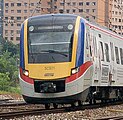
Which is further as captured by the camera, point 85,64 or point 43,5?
point 43,5

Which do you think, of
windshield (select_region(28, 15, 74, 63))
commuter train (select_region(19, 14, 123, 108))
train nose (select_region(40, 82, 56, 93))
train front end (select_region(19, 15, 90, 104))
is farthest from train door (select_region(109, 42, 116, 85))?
train nose (select_region(40, 82, 56, 93))

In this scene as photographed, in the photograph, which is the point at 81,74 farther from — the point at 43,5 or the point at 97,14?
the point at 97,14

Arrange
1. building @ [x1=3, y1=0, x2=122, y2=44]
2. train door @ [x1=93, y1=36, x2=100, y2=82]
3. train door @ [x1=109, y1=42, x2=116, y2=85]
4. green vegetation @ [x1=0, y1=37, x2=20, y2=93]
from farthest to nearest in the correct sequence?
1. building @ [x1=3, y1=0, x2=122, y2=44]
2. green vegetation @ [x1=0, y1=37, x2=20, y2=93]
3. train door @ [x1=109, y1=42, x2=116, y2=85]
4. train door @ [x1=93, y1=36, x2=100, y2=82]

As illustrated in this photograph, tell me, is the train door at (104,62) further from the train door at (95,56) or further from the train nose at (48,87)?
the train nose at (48,87)

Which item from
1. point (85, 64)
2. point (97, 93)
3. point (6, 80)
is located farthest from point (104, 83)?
point (6, 80)

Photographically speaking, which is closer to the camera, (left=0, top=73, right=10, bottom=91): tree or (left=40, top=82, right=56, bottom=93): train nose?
(left=40, top=82, right=56, bottom=93): train nose

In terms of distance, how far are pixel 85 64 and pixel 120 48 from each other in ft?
19.4

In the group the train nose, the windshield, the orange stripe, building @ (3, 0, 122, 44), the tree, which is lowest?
the tree

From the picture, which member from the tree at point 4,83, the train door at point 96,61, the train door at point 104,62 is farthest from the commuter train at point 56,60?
the tree at point 4,83

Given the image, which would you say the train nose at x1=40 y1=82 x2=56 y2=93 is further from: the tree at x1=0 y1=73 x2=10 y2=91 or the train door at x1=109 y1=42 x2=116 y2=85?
the tree at x1=0 y1=73 x2=10 y2=91

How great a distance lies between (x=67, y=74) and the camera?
47.2 feet

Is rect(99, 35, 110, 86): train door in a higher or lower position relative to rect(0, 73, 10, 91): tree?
higher

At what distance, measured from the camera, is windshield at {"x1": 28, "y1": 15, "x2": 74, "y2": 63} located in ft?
48.2

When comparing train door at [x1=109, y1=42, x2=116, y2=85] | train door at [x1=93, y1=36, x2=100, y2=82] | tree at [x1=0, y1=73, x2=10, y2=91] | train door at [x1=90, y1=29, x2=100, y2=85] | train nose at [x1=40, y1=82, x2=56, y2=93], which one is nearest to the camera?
train nose at [x1=40, y1=82, x2=56, y2=93]
